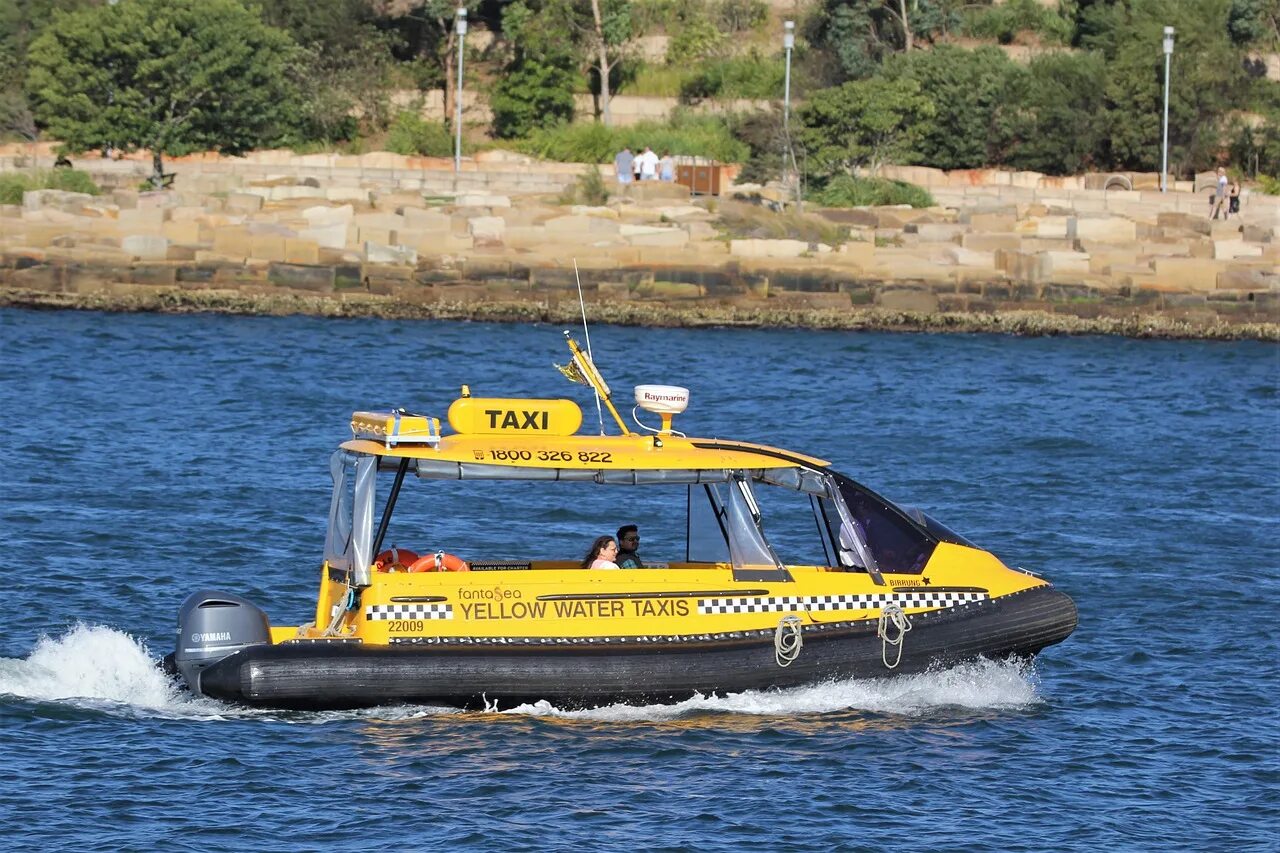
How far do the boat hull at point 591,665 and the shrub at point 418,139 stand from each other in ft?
129

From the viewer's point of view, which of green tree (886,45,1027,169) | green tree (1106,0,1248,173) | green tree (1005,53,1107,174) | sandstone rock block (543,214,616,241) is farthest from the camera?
green tree (886,45,1027,169)

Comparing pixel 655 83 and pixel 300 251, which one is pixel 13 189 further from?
pixel 655 83

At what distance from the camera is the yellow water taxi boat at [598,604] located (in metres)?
12.1

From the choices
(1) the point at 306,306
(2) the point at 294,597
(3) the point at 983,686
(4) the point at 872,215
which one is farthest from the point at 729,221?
(3) the point at 983,686

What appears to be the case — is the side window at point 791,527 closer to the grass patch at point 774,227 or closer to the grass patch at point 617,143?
the grass patch at point 774,227

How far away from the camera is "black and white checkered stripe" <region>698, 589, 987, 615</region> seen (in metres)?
12.5

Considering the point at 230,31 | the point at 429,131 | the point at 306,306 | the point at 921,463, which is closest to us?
the point at 921,463

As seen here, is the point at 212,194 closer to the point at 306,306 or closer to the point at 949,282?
the point at 306,306

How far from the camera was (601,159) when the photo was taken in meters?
49.2

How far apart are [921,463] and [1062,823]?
43.3 feet

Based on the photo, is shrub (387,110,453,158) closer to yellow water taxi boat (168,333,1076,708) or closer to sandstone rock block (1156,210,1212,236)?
sandstone rock block (1156,210,1212,236)

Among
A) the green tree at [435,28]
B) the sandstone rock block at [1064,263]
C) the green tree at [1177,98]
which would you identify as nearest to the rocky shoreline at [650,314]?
the sandstone rock block at [1064,263]

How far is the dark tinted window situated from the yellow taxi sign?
189 cm

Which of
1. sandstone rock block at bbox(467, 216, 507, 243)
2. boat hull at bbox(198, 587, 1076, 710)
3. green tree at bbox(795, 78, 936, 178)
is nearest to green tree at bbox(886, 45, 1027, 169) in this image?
green tree at bbox(795, 78, 936, 178)
